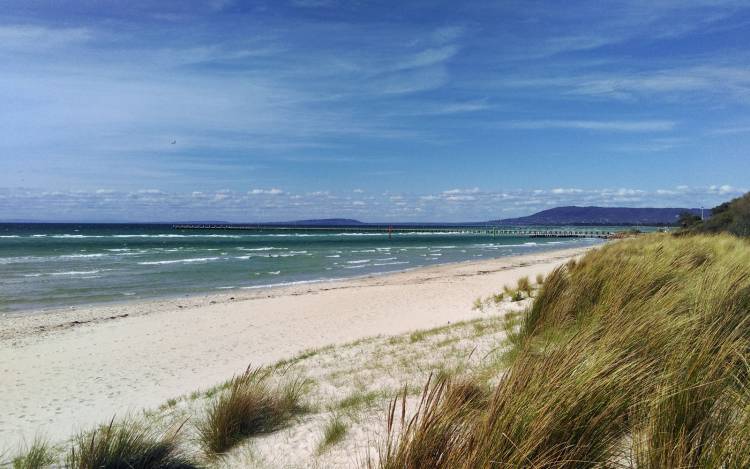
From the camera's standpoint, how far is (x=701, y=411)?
8.05ft

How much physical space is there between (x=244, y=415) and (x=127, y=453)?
104 centimetres

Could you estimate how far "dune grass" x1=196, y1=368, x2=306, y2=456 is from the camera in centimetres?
437

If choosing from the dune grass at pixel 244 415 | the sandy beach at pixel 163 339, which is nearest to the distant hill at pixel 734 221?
the sandy beach at pixel 163 339

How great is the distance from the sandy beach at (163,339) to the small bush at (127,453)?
10.2 feet

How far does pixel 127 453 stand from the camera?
12.5 feet

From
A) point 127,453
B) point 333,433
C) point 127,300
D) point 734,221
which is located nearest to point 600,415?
point 333,433

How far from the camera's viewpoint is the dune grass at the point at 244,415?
4367 mm

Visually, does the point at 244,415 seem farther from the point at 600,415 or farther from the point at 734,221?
the point at 734,221

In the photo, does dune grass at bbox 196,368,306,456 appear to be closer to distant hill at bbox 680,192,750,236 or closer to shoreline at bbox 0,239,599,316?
shoreline at bbox 0,239,599,316

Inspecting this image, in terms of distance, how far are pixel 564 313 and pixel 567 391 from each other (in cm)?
407

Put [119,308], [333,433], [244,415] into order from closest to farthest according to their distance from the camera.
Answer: [333,433] < [244,415] < [119,308]

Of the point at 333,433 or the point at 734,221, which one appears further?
the point at 734,221

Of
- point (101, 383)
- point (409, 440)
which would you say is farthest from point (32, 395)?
point (409, 440)

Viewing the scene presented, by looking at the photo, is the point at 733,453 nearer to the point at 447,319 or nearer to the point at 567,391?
the point at 567,391
